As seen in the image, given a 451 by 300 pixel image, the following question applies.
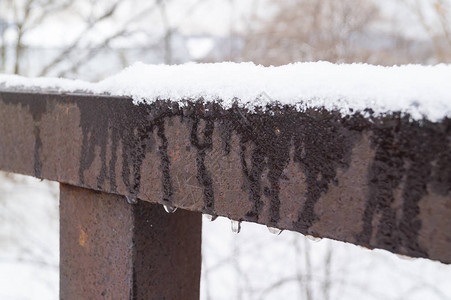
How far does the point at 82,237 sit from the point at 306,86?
618mm

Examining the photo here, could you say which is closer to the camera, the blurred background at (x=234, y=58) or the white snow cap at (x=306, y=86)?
the white snow cap at (x=306, y=86)

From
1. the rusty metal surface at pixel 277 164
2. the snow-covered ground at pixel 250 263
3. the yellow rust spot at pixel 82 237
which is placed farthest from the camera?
the snow-covered ground at pixel 250 263

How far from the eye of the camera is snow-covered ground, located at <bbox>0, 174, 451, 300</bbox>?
4402 millimetres

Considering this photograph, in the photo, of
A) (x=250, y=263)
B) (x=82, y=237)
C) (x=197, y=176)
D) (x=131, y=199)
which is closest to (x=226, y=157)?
(x=197, y=176)

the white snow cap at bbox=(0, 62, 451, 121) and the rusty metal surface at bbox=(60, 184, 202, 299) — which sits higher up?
the white snow cap at bbox=(0, 62, 451, 121)

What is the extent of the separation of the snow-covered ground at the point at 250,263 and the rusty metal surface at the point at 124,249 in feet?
10.8

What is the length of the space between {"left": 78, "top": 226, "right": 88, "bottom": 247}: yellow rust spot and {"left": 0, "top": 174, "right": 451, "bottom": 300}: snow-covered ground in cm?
333

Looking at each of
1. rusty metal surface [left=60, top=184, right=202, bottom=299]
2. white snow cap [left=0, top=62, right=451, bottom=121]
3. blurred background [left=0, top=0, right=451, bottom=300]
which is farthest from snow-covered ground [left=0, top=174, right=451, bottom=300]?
white snow cap [left=0, top=62, right=451, bottom=121]

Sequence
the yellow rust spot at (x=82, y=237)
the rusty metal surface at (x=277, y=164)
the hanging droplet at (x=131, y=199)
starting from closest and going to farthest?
the rusty metal surface at (x=277, y=164) < the hanging droplet at (x=131, y=199) < the yellow rust spot at (x=82, y=237)

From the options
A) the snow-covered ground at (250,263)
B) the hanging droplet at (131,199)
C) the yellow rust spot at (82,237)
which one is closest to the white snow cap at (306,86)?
the hanging droplet at (131,199)

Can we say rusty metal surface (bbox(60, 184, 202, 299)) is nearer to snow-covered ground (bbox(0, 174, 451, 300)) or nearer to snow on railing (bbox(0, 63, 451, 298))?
snow on railing (bbox(0, 63, 451, 298))

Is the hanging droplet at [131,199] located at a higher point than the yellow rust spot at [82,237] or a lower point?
higher

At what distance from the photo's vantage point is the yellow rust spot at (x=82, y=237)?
91 cm

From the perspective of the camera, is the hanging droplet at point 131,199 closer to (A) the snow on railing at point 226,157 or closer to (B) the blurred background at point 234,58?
(A) the snow on railing at point 226,157
